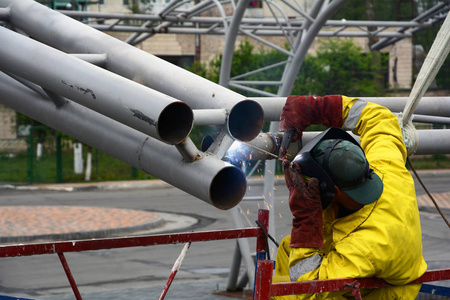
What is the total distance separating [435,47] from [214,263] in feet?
24.3

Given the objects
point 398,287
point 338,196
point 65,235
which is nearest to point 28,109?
point 338,196

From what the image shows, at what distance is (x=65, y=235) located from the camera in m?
13.3

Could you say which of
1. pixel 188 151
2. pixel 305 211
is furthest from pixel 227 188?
pixel 305 211

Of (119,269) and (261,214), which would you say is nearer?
(261,214)

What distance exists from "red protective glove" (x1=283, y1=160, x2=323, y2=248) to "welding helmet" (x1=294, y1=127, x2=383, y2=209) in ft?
0.14

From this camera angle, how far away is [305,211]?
9.54 feet

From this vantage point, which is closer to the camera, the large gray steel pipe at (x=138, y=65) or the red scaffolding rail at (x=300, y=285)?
the red scaffolding rail at (x=300, y=285)

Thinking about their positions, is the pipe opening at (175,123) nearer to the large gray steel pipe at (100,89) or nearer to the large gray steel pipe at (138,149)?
the large gray steel pipe at (100,89)

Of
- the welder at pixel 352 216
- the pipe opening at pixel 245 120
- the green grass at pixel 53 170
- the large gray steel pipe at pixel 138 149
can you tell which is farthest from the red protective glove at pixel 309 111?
the green grass at pixel 53 170

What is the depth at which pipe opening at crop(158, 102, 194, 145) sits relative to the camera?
104 inches

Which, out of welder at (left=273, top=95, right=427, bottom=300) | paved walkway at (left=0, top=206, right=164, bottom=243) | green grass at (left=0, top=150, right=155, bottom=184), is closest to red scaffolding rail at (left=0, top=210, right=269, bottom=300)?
welder at (left=273, top=95, right=427, bottom=300)

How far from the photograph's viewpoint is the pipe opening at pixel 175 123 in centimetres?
264

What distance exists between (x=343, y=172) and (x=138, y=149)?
2.88 feet

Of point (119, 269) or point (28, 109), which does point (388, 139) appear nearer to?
point (28, 109)
